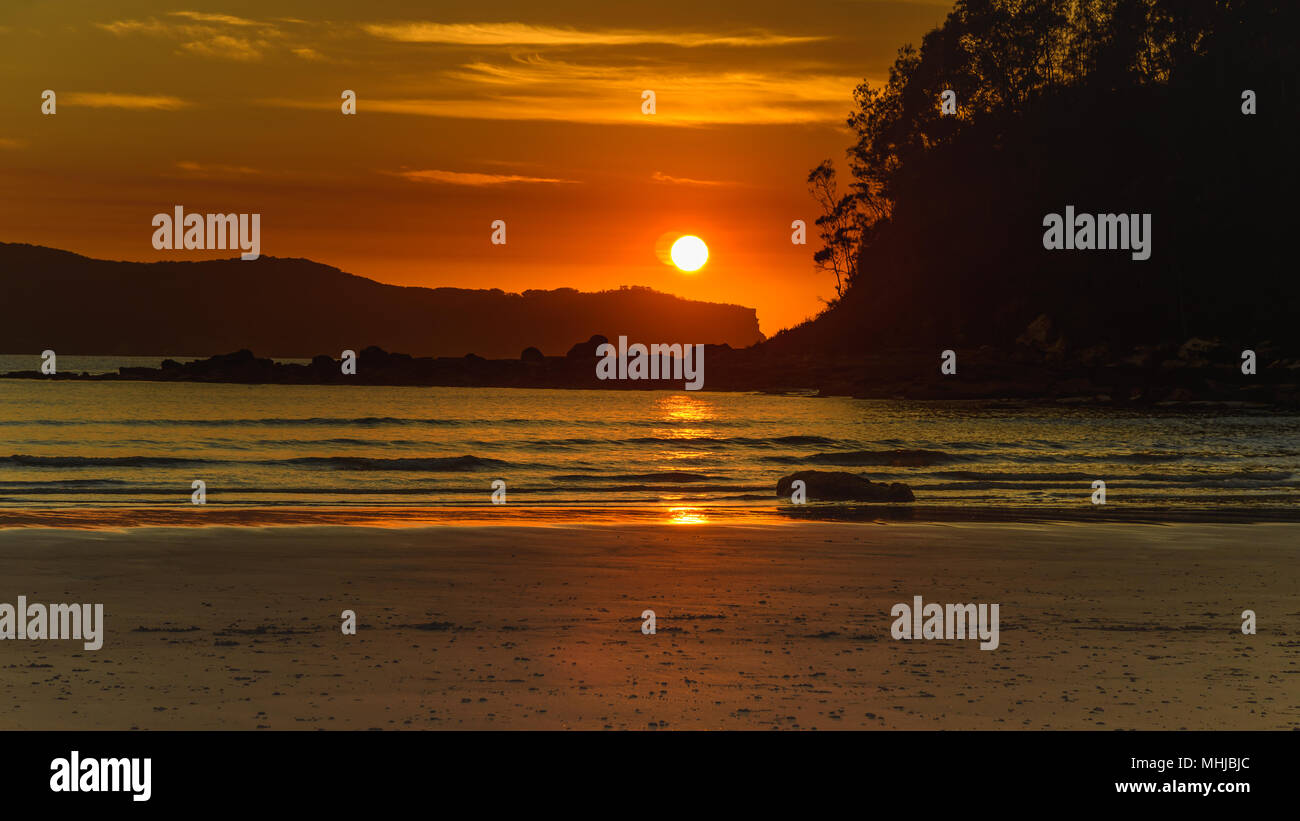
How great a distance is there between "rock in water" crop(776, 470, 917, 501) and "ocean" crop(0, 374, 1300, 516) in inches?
25.9

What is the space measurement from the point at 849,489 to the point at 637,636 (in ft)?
51.5

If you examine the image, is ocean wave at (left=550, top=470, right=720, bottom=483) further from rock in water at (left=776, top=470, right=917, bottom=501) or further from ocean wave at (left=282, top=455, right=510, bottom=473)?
rock in water at (left=776, top=470, right=917, bottom=501)

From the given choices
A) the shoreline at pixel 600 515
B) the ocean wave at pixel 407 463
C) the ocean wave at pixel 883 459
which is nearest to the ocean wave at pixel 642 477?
the ocean wave at pixel 407 463

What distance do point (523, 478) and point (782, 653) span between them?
25.1m

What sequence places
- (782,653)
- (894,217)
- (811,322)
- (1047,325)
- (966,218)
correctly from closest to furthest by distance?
(782,653), (1047,325), (966,218), (894,217), (811,322)

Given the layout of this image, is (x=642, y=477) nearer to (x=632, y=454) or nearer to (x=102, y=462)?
(x=632, y=454)

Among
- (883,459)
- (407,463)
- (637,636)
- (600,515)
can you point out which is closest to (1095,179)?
(883,459)

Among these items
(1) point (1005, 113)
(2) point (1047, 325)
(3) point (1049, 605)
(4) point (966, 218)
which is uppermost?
(1) point (1005, 113)

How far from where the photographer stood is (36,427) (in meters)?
55.8

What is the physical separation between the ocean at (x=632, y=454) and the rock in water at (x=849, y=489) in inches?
25.9

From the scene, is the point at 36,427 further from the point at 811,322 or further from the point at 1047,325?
the point at 811,322

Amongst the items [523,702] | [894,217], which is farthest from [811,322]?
[523,702]

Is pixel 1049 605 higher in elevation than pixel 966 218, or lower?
lower

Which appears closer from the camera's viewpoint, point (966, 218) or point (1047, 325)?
point (1047, 325)
